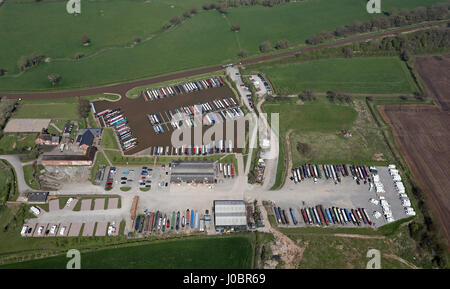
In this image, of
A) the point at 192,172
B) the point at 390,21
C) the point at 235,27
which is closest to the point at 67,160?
the point at 192,172

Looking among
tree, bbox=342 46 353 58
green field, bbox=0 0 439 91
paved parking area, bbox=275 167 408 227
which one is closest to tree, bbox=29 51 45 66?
green field, bbox=0 0 439 91

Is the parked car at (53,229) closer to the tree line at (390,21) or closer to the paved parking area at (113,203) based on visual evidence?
the paved parking area at (113,203)

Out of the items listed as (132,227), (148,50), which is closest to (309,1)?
(148,50)

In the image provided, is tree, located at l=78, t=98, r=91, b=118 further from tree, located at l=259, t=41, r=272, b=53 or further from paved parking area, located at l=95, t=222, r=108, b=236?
tree, located at l=259, t=41, r=272, b=53

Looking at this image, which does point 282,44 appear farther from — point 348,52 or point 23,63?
point 23,63

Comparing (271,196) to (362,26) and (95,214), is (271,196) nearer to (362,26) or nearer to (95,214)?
(95,214)
